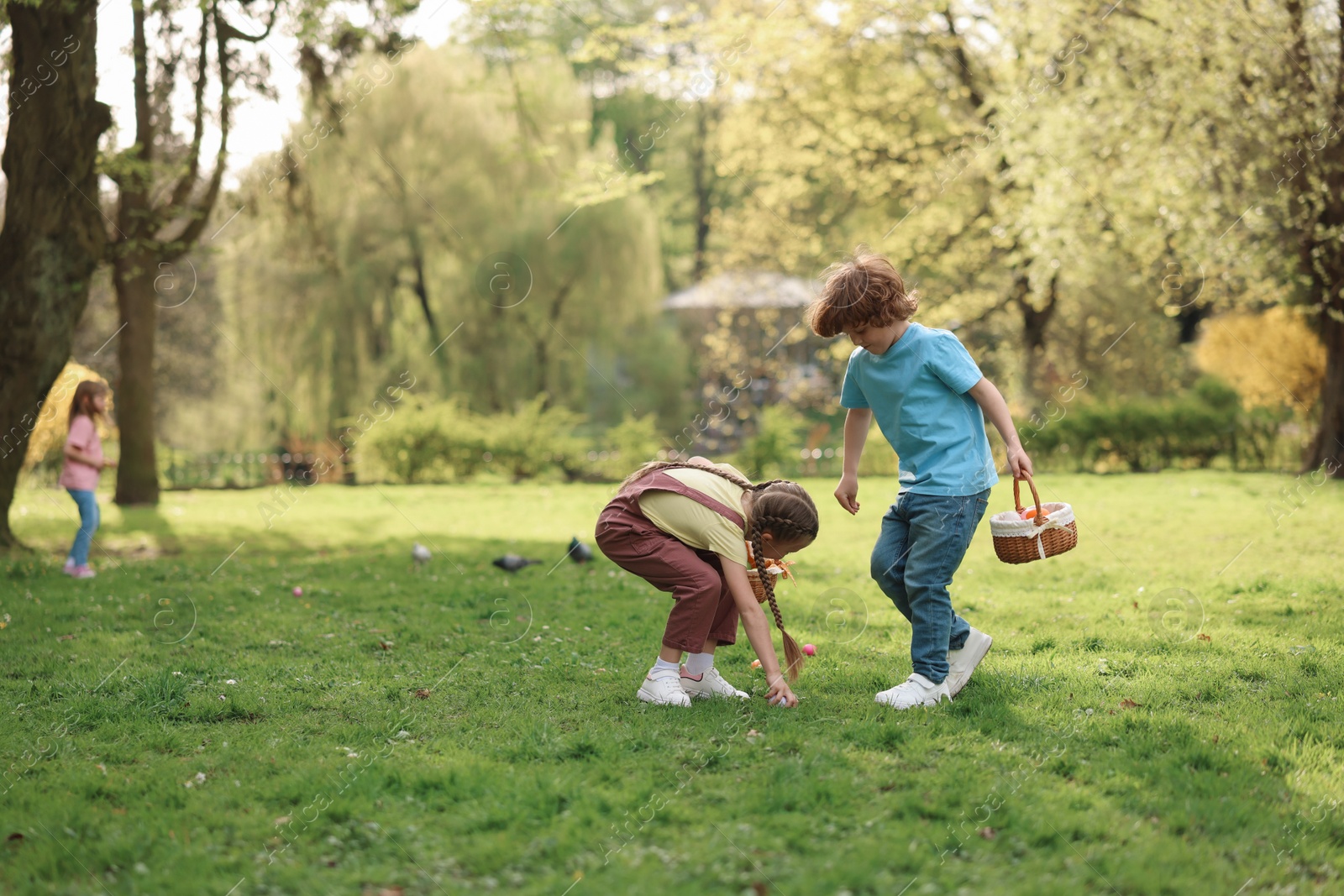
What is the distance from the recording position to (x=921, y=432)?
175 inches

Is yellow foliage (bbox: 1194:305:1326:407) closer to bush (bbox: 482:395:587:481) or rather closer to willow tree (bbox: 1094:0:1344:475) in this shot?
willow tree (bbox: 1094:0:1344:475)

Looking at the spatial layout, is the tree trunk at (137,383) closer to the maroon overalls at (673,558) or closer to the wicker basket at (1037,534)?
the maroon overalls at (673,558)

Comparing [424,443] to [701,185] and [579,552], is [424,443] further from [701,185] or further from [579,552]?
[701,185]

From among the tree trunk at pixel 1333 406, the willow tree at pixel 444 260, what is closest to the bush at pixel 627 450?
the willow tree at pixel 444 260

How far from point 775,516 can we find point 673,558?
0.49 meters

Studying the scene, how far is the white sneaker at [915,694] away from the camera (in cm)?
452

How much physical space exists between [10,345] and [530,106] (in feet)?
24.6

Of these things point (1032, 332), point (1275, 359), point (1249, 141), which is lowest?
point (1275, 359)

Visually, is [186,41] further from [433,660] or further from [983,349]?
[983,349]

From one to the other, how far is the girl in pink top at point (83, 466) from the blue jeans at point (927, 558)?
671 centimetres

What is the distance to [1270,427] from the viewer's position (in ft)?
56.6

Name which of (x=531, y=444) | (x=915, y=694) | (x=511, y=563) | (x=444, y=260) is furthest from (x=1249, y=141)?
(x=444, y=260)

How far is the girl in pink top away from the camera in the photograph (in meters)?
8.45

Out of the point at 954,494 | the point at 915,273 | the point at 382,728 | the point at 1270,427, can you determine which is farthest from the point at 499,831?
the point at 915,273
